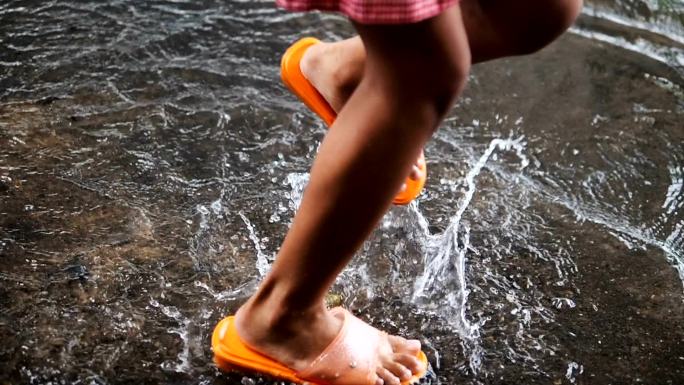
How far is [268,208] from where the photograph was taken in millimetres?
2012

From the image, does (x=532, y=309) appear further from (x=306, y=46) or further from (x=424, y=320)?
(x=306, y=46)

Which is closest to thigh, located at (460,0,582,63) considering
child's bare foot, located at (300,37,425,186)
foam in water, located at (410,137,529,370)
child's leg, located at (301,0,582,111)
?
child's leg, located at (301,0,582,111)

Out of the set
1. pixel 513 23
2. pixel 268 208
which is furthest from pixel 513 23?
pixel 268 208

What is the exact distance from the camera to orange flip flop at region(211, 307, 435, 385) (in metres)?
1.48

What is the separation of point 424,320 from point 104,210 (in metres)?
0.81

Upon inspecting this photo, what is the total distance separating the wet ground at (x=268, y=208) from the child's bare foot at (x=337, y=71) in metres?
0.35

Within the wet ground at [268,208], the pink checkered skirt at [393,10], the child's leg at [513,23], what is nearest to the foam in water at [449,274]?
the wet ground at [268,208]

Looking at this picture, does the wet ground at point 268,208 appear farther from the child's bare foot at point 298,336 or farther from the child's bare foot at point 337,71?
the child's bare foot at point 337,71

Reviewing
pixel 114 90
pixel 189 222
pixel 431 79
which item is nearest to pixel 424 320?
pixel 189 222

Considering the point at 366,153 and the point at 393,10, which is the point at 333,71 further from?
the point at 393,10

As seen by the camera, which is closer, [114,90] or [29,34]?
[114,90]

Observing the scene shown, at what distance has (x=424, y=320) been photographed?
5.72 ft

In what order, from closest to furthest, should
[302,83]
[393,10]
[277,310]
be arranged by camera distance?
[393,10] < [277,310] < [302,83]

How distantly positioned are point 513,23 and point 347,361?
28.1 inches
